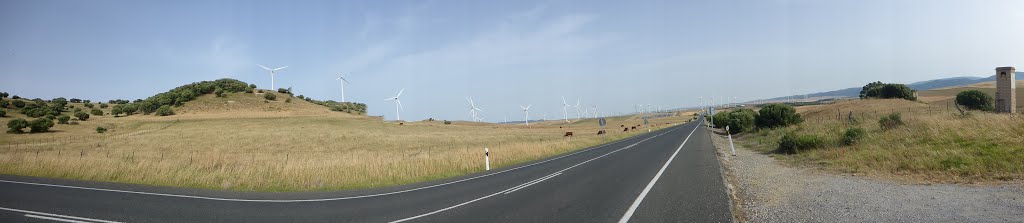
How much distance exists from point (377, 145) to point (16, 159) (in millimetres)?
26008

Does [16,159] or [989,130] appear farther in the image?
[16,159]

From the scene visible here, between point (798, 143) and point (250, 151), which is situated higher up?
point (798, 143)

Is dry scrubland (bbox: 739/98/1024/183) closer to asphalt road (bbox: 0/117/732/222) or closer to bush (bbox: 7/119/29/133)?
asphalt road (bbox: 0/117/732/222)

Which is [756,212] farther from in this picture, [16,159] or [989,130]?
[16,159]

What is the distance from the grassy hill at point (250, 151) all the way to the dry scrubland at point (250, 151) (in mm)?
61

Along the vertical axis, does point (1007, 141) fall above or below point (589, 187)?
above

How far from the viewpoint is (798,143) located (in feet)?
70.3

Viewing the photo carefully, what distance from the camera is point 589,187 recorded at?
12.8 metres

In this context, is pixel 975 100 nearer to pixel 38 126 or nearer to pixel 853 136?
pixel 853 136

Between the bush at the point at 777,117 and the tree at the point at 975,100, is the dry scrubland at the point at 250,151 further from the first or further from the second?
the tree at the point at 975,100

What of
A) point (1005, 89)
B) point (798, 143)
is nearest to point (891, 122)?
point (798, 143)

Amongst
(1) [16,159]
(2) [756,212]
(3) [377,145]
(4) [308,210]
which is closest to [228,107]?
(3) [377,145]

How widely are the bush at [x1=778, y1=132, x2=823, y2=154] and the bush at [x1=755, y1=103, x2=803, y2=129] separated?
20.5 meters

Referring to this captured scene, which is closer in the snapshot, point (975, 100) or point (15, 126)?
point (15, 126)
